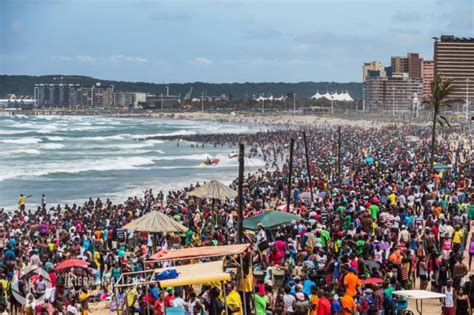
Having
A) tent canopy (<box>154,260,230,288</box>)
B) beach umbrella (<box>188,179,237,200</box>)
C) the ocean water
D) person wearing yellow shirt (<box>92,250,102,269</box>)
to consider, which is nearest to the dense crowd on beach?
person wearing yellow shirt (<box>92,250,102,269</box>)

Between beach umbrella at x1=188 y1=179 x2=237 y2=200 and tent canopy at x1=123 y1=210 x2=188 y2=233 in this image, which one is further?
beach umbrella at x1=188 y1=179 x2=237 y2=200

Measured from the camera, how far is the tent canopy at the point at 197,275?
376 inches

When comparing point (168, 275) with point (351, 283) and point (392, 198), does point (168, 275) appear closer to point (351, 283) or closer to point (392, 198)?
point (351, 283)

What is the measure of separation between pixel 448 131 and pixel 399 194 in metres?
55.8

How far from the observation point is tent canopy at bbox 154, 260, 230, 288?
9539mm

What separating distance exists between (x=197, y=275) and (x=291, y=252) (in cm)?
587

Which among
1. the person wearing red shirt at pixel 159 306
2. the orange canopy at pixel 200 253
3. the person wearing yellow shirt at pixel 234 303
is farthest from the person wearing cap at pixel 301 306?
the person wearing red shirt at pixel 159 306

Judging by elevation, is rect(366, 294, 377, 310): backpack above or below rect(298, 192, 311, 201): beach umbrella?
above

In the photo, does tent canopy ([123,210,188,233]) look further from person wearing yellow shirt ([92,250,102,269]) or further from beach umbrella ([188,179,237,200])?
beach umbrella ([188,179,237,200])

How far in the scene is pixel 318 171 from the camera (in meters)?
36.1

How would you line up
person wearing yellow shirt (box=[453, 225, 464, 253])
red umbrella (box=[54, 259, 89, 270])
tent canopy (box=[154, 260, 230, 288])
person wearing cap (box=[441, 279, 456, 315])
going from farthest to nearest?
1. person wearing yellow shirt (box=[453, 225, 464, 253])
2. red umbrella (box=[54, 259, 89, 270])
3. person wearing cap (box=[441, 279, 456, 315])
4. tent canopy (box=[154, 260, 230, 288])

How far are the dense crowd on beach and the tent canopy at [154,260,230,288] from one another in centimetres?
30

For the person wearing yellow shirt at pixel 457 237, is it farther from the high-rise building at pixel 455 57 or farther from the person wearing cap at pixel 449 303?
the high-rise building at pixel 455 57

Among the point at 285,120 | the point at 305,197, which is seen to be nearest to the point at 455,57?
the point at 285,120
